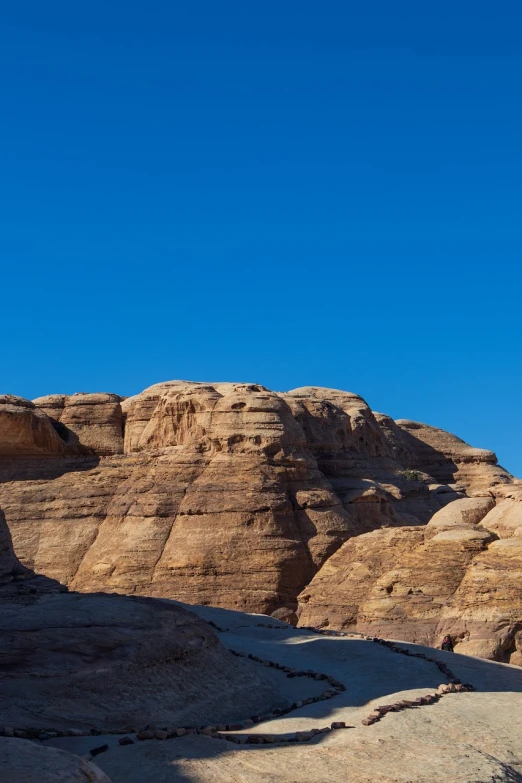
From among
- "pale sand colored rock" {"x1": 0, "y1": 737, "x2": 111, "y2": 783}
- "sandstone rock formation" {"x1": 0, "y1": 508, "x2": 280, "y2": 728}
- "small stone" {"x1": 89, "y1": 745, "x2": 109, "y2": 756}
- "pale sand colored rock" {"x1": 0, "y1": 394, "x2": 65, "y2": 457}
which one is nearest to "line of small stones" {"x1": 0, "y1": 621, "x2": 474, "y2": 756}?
"small stone" {"x1": 89, "y1": 745, "x2": 109, "y2": 756}

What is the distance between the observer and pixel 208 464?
132 ft

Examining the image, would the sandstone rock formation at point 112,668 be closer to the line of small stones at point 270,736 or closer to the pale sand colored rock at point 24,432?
the line of small stones at point 270,736

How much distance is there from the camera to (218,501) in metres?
37.9

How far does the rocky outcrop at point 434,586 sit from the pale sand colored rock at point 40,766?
60.6ft

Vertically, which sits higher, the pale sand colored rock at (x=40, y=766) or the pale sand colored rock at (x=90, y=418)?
the pale sand colored rock at (x=90, y=418)

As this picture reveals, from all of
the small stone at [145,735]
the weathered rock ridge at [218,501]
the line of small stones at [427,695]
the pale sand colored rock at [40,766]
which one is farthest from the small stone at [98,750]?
the weathered rock ridge at [218,501]

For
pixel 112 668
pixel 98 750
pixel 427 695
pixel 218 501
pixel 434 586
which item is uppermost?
pixel 218 501

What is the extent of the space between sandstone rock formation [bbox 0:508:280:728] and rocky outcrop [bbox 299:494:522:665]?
10.4 m

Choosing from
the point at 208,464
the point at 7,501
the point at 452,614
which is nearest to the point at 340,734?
the point at 452,614

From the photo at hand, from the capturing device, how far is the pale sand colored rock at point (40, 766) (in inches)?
324

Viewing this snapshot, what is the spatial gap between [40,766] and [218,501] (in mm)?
29466

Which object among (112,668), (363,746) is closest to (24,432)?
(112,668)

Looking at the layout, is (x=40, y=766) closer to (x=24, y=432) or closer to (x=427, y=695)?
(x=427, y=695)

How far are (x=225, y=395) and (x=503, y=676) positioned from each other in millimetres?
24626
